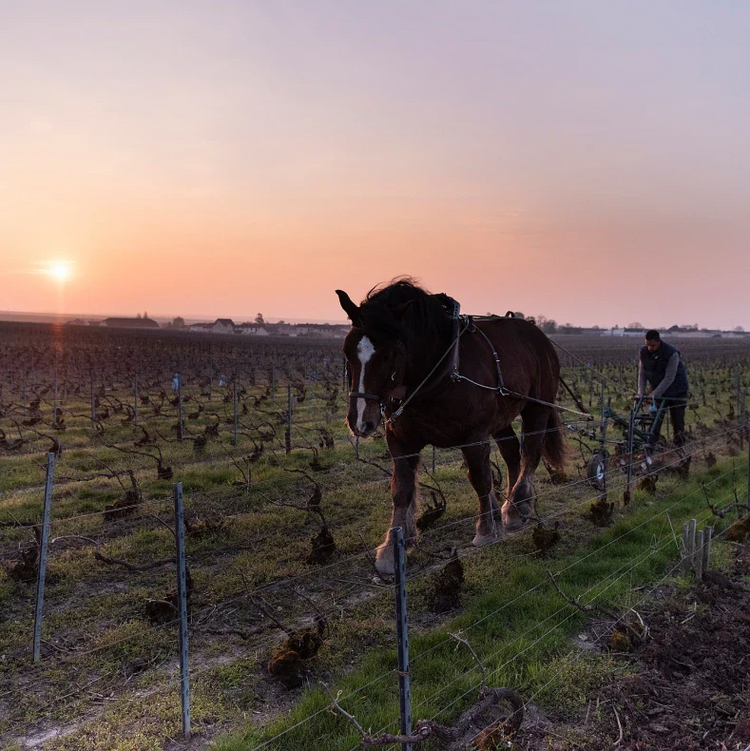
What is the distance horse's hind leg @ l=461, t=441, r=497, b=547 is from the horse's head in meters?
1.26

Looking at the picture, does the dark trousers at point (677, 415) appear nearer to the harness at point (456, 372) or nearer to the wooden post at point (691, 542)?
the harness at point (456, 372)

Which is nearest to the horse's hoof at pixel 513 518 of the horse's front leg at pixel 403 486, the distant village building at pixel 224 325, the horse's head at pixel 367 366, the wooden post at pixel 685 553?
the horse's front leg at pixel 403 486

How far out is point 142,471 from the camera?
8797 mm

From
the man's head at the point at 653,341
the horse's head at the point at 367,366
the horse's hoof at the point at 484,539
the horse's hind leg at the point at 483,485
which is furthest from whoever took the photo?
the man's head at the point at 653,341

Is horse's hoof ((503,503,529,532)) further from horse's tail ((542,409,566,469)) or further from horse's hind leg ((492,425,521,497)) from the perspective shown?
horse's tail ((542,409,566,469))

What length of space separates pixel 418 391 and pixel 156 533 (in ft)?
10.7

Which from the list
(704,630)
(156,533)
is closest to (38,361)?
(156,533)

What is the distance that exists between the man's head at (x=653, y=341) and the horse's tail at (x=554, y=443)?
1912 mm

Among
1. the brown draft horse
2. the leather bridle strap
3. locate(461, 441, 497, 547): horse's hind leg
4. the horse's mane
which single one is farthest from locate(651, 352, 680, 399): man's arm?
the leather bridle strap

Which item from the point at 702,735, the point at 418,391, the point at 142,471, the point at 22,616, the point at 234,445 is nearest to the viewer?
the point at 702,735

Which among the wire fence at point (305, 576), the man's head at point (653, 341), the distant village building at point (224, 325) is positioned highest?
the distant village building at point (224, 325)

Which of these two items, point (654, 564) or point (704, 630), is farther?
point (654, 564)

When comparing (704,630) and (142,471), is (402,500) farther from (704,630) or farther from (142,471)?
(142,471)

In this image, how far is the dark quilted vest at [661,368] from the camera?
26.8 feet
